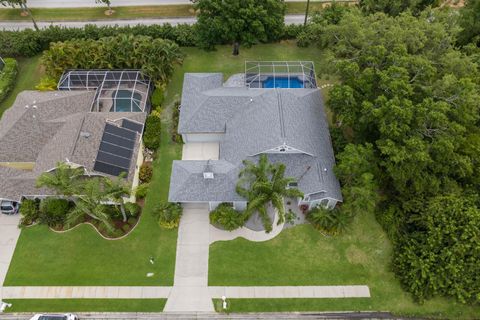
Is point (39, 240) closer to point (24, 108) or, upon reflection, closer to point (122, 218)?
point (122, 218)

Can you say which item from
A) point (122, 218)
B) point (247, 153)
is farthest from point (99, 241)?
point (247, 153)

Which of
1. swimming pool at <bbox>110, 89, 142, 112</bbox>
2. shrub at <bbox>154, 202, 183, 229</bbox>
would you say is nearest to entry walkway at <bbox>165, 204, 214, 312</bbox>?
shrub at <bbox>154, 202, 183, 229</bbox>

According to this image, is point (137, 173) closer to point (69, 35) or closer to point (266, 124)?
point (266, 124)

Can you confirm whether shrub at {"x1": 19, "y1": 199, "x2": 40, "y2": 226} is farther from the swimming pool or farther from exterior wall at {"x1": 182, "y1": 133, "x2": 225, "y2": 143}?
exterior wall at {"x1": 182, "y1": 133, "x2": 225, "y2": 143}

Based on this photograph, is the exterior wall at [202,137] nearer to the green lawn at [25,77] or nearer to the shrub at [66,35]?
the shrub at [66,35]

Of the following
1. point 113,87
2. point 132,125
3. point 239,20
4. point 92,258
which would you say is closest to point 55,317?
point 92,258

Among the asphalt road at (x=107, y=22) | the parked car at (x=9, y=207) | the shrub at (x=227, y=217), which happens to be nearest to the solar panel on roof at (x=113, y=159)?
the parked car at (x=9, y=207)
